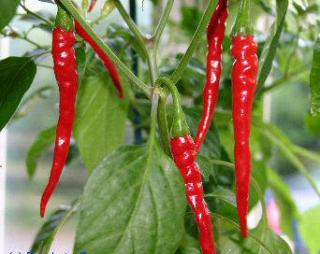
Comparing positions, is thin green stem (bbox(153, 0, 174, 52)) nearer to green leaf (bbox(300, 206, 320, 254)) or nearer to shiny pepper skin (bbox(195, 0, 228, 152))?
shiny pepper skin (bbox(195, 0, 228, 152))

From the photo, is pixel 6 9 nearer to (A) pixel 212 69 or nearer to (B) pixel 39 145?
(A) pixel 212 69

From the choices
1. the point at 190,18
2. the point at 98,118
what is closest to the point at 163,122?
the point at 98,118

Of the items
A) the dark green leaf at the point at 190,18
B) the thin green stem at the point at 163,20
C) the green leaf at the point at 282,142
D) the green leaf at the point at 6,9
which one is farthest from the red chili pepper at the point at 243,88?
the dark green leaf at the point at 190,18

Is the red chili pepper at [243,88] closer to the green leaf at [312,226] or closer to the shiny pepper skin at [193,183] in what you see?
the shiny pepper skin at [193,183]

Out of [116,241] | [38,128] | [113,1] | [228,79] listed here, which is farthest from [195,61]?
[38,128]

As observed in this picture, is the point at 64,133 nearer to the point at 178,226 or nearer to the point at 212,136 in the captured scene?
the point at 178,226
